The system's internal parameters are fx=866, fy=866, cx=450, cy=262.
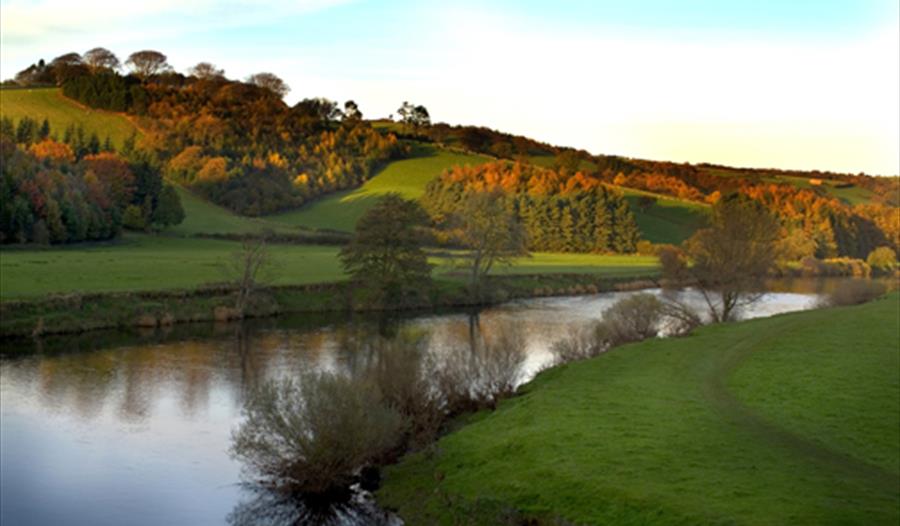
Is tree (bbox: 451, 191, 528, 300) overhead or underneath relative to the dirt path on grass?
overhead

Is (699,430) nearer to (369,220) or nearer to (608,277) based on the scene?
(369,220)

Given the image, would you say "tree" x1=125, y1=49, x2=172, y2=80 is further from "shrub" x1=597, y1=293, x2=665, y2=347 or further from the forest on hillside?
"shrub" x1=597, y1=293, x2=665, y2=347

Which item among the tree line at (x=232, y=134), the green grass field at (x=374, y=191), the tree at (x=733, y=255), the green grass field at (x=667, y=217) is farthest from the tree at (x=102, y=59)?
the tree at (x=733, y=255)

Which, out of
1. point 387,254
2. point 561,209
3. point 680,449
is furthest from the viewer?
point 561,209

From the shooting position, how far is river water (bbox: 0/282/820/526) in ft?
76.6

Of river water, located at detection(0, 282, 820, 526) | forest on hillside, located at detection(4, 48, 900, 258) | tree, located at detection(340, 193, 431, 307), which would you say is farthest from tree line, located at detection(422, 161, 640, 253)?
river water, located at detection(0, 282, 820, 526)

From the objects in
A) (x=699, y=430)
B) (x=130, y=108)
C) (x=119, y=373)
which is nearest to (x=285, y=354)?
(x=119, y=373)

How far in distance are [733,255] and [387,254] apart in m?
24.7

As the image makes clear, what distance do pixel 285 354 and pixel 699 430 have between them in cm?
2672

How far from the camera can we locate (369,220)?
213ft

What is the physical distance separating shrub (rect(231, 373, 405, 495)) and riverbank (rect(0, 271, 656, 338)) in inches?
1163

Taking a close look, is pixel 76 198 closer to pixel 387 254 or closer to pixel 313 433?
pixel 387 254

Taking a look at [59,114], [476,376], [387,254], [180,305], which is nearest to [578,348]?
[476,376]

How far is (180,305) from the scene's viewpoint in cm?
5550
